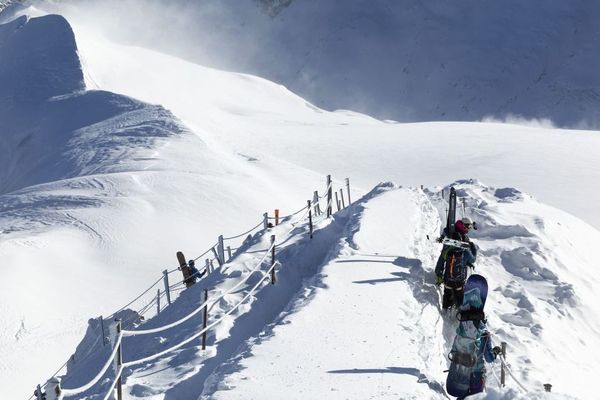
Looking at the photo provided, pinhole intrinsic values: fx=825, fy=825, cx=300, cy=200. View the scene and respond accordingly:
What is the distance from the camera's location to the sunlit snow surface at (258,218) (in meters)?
10.1

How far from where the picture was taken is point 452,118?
3713 inches

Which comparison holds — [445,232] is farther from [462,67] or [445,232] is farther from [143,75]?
[462,67]

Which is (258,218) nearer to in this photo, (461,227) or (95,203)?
(95,203)

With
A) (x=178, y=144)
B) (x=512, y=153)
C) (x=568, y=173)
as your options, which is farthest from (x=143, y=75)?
(x=568, y=173)

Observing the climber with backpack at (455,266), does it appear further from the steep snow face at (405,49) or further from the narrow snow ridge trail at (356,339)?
the steep snow face at (405,49)

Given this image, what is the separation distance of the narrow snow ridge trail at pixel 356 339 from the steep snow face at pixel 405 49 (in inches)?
3135

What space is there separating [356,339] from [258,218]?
70.0 feet

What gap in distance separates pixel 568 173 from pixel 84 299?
73.9ft

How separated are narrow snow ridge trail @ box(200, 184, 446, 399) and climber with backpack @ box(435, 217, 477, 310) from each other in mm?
290

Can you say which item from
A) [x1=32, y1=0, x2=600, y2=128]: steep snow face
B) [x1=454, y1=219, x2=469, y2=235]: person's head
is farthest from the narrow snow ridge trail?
[x1=32, y1=0, x2=600, y2=128]: steep snow face

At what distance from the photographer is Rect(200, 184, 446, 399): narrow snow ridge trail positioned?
27.1 ft

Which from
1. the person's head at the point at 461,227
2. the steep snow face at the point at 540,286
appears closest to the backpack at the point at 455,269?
the person's head at the point at 461,227

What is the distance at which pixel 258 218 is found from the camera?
101 feet

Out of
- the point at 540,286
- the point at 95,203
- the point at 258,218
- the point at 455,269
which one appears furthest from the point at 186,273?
the point at 95,203
